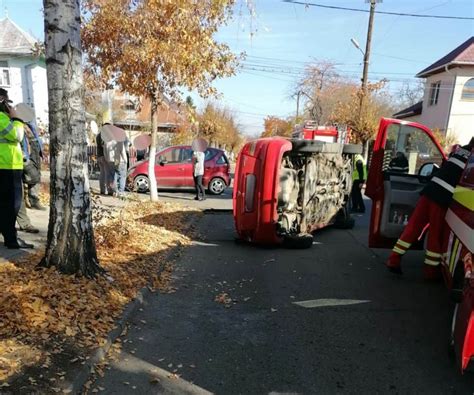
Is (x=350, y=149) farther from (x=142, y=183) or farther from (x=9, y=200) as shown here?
(x=142, y=183)

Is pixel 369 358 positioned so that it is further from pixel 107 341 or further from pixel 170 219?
pixel 170 219

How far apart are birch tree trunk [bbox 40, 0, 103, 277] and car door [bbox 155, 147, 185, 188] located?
1052 centimetres

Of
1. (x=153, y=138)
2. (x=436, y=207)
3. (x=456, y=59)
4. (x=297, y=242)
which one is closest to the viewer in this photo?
(x=436, y=207)

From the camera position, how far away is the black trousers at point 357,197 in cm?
1201

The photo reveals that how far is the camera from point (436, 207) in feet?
15.4

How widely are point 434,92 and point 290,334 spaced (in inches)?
1121

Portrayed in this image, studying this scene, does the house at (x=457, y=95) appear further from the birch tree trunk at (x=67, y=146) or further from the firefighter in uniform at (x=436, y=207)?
the birch tree trunk at (x=67, y=146)

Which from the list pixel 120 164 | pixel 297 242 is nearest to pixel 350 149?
pixel 297 242

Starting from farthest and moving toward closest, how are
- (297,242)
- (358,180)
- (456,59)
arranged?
(456,59) < (358,180) < (297,242)

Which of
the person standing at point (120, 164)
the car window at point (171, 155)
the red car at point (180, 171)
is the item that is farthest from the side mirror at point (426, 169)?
the car window at point (171, 155)

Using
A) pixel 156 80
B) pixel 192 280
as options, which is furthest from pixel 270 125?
pixel 192 280

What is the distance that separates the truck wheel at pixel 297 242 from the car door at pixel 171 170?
325 inches

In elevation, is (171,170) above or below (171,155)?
below

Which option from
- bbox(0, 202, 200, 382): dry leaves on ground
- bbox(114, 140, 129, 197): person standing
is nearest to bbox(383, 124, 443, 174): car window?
bbox(0, 202, 200, 382): dry leaves on ground
